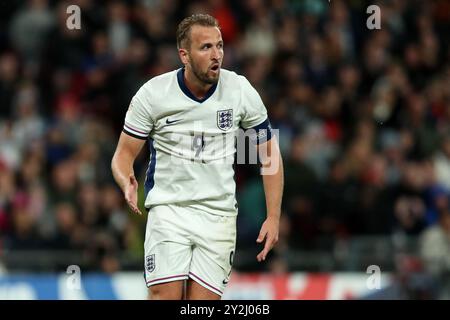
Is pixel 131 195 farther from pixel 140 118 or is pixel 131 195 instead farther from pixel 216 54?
pixel 216 54

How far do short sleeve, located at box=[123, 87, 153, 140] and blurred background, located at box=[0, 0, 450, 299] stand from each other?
15.5 feet

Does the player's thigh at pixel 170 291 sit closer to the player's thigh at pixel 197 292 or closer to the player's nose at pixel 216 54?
the player's thigh at pixel 197 292

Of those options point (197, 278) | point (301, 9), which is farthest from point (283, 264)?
point (197, 278)

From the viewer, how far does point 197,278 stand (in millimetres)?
7254

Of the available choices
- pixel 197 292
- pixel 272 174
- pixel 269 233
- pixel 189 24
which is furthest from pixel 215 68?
pixel 197 292

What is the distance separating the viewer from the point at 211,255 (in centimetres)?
730

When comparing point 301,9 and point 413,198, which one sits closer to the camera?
point 413,198

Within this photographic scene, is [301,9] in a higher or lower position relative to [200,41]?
higher

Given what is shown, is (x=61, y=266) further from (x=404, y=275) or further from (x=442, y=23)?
(x=442, y=23)

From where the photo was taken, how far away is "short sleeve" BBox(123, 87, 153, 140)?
7.30 meters

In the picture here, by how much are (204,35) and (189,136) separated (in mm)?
668

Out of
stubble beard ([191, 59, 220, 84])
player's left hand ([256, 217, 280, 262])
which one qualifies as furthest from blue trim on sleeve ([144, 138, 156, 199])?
player's left hand ([256, 217, 280, 262])

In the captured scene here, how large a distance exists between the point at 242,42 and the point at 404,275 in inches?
178

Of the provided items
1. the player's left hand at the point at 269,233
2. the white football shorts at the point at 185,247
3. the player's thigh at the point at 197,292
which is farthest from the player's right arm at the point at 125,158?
the player's left hand at the point at 269,233
